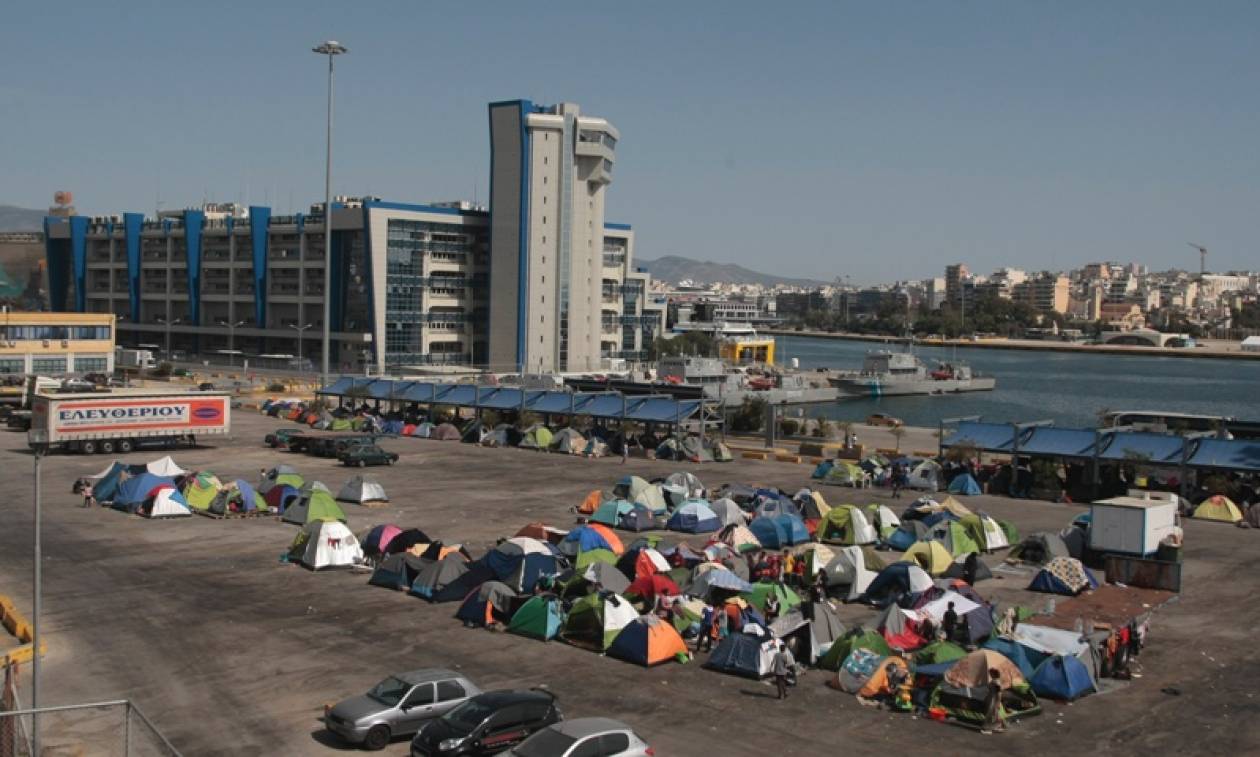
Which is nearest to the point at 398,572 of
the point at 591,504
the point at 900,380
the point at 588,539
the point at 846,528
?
the point at 588,539

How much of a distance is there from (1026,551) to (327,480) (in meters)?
21.5

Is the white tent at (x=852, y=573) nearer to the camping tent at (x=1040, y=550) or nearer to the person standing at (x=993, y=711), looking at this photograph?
the camping tent at (x=1040, y=550)

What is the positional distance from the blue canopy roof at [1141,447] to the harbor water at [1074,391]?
129 feet

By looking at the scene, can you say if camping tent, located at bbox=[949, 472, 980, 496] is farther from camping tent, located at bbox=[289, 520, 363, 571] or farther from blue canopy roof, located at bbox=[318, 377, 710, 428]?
camping tent, located at bbox=[289, 520, 363, 571]

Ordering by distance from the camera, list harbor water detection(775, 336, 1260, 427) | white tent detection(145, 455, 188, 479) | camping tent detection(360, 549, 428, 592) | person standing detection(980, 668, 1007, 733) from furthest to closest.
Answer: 1. harbor water detection(775, 336, 1260, 427)
2. white tent detection(145, 455, 188, 479)
3. camping tent detection(360, 549, 428, 592)
4. person standing detection(980, 668, 1007, 733)

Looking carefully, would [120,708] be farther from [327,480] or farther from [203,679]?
[327,480]

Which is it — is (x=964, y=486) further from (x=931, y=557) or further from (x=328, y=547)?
(x=328, y=547)

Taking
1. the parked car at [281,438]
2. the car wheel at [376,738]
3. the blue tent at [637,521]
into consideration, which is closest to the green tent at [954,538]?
the blue tent at [637,521]

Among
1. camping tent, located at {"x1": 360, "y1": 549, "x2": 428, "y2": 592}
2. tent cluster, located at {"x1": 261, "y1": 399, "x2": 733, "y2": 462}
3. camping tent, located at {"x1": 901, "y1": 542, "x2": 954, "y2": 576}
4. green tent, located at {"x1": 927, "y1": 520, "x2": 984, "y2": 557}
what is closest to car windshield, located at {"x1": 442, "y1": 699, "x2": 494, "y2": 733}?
camping tent, located at {"x1": 360, "y1": 549, "x2": 428, "y2": 592}

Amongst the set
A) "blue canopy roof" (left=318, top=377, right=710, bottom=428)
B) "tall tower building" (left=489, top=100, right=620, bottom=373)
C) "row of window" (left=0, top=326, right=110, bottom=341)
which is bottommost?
"blue canopy roof" (left=318, top=377, right=710, bottom=428)

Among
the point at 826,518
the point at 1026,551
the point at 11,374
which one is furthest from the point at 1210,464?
the point at 11,374

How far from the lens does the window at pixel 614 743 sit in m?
13.2

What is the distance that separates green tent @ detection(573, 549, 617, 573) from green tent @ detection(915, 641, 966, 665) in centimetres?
692

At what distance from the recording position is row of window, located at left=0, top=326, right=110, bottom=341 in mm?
66062
